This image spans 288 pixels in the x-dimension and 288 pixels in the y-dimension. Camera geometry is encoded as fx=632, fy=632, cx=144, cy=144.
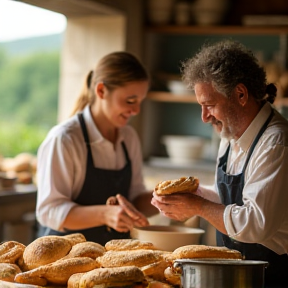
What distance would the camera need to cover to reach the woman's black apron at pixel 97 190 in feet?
10.5

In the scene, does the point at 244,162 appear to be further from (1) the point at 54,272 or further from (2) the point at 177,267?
(1) the point at 54,272

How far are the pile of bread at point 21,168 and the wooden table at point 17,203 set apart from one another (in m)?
0.08

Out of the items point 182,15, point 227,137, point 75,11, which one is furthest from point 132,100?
point 182,15

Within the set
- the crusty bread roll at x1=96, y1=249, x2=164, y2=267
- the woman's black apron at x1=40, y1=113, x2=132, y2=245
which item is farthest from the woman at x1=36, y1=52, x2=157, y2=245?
the crusty bread roll at x1=96, y1=249, x2=164, y2=267

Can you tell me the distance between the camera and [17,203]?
4.51 meters

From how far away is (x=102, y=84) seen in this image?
326 centimetres

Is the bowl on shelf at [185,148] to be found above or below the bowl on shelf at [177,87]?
below

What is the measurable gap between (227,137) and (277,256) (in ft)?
1.67

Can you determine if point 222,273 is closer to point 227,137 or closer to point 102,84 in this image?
point 227,137

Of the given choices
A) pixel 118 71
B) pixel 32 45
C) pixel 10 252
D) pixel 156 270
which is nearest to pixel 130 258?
pixel 156 270

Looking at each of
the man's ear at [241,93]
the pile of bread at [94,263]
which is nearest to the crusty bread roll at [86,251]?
the pile of bread at [94,263]

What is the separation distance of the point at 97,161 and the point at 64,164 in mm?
266

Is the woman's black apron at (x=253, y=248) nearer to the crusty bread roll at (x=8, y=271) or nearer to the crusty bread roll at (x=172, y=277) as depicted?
the crusty bread roll at (x=172, y=277)

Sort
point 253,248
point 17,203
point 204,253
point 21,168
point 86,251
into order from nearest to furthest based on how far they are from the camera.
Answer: point 204,253 → point 86,251 → point 253,248 → point 17,203 → point 21,168
